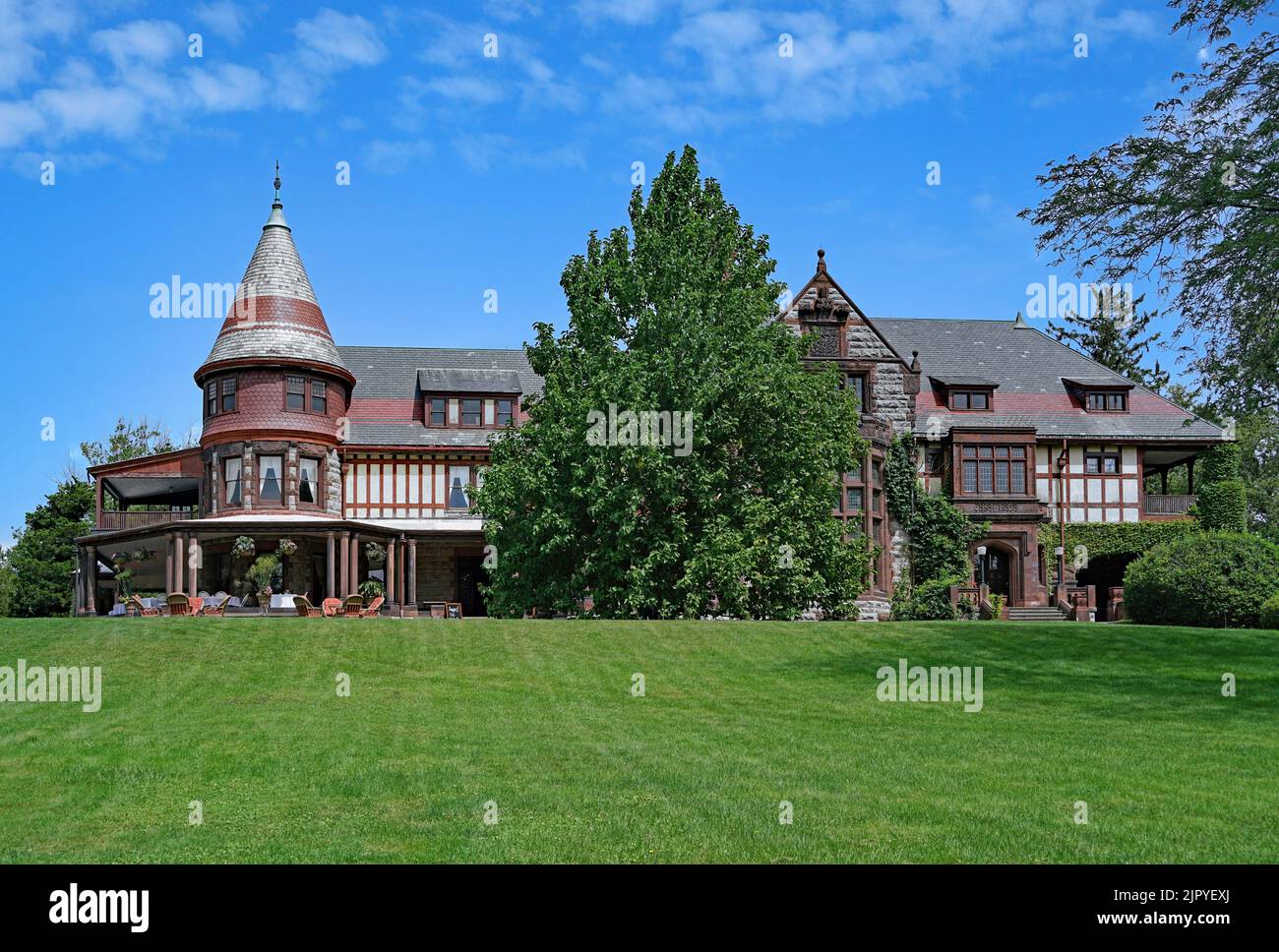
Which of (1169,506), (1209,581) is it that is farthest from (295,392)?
(1169,506)

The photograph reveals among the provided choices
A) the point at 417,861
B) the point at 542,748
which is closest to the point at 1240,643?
the point at 542,748

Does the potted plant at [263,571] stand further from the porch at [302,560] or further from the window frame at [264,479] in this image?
the window frame at [264,479]

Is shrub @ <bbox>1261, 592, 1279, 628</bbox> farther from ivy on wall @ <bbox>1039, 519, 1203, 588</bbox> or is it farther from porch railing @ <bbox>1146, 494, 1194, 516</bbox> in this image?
porch railing @ <bbox>1146, 494, 1194, 516</bbox>

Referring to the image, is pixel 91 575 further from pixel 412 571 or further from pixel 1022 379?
pixel 1022 379

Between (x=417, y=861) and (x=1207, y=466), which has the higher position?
(x=1207, y=466)

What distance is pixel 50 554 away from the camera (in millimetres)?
50375

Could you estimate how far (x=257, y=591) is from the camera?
38.1m

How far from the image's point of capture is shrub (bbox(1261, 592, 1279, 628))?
89.2 feet

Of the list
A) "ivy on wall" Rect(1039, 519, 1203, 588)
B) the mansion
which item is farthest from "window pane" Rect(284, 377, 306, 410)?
"ivy on wall" Rect(1039, 519, 1203, 588)

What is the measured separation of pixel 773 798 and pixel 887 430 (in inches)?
1257

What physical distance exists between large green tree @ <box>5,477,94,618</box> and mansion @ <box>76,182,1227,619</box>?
143 inches

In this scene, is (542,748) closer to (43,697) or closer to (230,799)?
(230,799)

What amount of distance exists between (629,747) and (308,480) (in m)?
30.4

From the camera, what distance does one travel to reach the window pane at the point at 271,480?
39688 mm
